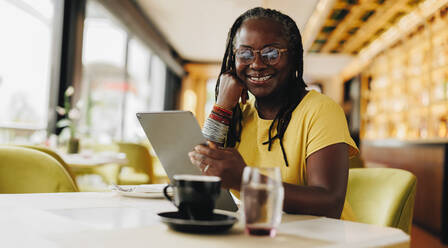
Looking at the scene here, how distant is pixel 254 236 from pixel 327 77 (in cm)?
1183

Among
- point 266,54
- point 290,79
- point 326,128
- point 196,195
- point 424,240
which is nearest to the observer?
point 196,195

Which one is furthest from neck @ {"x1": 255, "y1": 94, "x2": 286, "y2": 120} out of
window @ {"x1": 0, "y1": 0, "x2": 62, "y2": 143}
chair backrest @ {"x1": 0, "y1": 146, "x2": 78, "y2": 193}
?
window @ {"x1": 0, "y1": 0, "x2": 62, "y2": 143}

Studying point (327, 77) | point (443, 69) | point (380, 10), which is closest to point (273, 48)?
point (443, 69)

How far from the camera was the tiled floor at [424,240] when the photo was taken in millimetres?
3693

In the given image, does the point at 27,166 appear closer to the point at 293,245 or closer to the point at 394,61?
the point at 293,245

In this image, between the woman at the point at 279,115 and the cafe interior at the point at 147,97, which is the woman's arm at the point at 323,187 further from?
the cafe interior at the point at 147,97

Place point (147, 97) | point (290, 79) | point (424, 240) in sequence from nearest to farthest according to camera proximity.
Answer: point (290, 79) < point (424, 240) < point (147, 97)

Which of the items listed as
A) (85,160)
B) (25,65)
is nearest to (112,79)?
(25,65)

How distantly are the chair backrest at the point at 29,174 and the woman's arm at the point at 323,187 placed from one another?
31.2 inches

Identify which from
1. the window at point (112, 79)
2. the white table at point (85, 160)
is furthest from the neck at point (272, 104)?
the window at point (112, 79)

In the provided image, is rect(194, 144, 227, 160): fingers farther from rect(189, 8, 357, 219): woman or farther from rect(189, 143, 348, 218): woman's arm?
rect(189, 8, 357, 219): woman

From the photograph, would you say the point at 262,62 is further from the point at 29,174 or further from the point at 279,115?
the point at 29,174

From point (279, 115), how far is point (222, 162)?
19.1 inches

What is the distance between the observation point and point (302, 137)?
A: 120 cm
